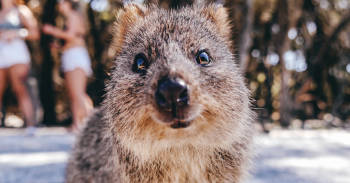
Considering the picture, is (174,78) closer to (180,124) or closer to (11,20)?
(180,124)

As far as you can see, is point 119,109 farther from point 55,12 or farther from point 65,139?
point 55,12

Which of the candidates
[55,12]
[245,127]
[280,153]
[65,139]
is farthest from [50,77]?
[245,127]

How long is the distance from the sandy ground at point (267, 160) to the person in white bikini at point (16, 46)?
0.73 meters

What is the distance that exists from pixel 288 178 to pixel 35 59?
8.46 meters

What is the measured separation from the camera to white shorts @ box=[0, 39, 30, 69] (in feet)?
16.0

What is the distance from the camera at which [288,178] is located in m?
3.07

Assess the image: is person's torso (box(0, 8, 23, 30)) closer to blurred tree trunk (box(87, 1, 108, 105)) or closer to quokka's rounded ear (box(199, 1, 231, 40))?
quokka's rounded ear (box(199, 1, 231, 40))

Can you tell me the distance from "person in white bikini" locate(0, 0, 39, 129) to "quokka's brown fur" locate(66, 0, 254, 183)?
345cm

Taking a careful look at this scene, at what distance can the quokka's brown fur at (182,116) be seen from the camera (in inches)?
59.5

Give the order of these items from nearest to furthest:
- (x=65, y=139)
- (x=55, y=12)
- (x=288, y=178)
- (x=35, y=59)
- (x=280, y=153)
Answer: (x=288, y=178) < (x=280, y=153) < (x=65, y=139) < (x=55, y=12) < (x=35, y=59)

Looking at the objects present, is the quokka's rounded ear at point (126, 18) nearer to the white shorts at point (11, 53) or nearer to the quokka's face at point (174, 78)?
the quokka's face at point (174, 78)

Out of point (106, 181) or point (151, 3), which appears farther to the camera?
point (151, 3)

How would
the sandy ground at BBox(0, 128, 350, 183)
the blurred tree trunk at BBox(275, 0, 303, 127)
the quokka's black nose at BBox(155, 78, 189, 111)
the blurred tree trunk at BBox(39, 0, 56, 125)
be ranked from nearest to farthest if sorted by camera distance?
the quokka's black nose at BBox(155, 78, 189, 111), the sandy ground at BBox(0, 128, 350, 183), the blurred tree trunk at BBox(275, 0, 303, 127), the blurred tree trunk at BBox(39, 0, 56, 125)

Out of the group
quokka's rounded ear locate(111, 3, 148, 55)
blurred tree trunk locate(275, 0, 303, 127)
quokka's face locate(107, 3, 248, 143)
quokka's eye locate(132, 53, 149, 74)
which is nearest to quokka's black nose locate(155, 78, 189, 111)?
quokka's face locate(107, 3, 248, 143)
